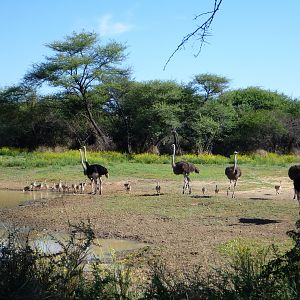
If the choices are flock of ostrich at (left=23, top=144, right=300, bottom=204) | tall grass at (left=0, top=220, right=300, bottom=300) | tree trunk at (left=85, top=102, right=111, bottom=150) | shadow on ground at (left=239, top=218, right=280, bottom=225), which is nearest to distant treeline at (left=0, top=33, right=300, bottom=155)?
tree trunk at (left=85, top=102, right=111, bottom=150)

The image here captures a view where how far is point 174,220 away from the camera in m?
14.5

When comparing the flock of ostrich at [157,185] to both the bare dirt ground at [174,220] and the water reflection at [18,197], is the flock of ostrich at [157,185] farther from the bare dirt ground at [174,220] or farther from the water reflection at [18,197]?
the water reflection at [18,197]

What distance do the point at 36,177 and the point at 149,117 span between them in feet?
51.6

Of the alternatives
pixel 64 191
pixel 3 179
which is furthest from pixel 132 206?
pixel 3 179

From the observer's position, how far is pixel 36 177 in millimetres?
27047

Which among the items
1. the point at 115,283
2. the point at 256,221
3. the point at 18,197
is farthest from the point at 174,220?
the point at 115,283

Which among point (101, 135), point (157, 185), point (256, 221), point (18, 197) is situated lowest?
point (18, 197)

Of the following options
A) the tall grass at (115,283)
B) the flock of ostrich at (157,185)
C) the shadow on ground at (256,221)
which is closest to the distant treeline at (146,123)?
the flock of ostrich at (157,185)

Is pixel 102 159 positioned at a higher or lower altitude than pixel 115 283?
higher

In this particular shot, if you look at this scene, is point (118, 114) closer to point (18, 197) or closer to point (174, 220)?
point (18, 197)

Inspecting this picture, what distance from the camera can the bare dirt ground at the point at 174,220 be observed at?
36.8ft

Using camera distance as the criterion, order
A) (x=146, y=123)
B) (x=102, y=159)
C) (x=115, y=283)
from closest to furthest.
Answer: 1. (x=115, y=283)
2. (x=102, y=159)
3. (x=146, y=123)

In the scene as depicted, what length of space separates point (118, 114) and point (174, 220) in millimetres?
31171

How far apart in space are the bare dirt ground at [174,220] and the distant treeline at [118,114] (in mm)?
22494
